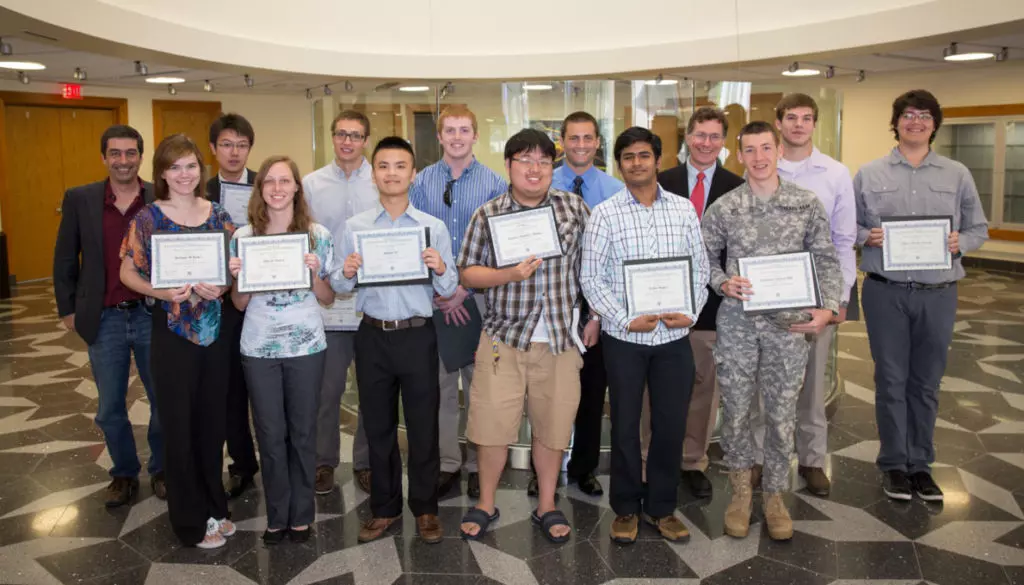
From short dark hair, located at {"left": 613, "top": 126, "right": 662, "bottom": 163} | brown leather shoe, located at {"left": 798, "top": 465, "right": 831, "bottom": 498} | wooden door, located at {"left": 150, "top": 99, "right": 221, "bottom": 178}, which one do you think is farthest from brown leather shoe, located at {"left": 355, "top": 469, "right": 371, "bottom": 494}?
wooden door, located at {"left": 150, "top": 99, "right": 221, "bottom": 178}

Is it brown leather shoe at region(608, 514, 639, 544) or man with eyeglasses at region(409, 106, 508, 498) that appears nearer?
brown leather shoe at region(608, 514, 639, 544)

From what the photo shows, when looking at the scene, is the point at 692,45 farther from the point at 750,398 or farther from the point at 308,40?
the point at 750,398

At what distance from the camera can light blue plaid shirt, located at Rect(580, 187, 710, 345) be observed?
326 cm

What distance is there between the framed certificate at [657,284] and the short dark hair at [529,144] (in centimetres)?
58

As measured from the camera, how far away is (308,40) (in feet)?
31.2

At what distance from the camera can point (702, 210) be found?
394cm

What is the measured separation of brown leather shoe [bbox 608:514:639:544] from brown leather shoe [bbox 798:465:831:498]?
1050 millimetres

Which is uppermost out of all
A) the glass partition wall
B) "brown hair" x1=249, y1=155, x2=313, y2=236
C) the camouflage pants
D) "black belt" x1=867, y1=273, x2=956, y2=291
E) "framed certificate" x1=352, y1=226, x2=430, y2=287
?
the glass partition wall

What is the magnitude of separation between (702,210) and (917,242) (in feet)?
3.26

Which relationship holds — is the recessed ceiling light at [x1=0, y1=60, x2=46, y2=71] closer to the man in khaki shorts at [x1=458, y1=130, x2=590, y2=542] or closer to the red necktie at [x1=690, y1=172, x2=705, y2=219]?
the man in khaki shorts at [x1=458, y1=130, x2=590, y2=542]

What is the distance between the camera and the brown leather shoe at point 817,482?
13.0ft

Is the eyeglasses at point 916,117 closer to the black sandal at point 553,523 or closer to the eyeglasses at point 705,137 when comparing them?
the eyeglasses at point 705,137

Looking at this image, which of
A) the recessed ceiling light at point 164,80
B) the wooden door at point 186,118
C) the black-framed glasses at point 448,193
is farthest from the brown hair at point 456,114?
the wooden door at point 186,118

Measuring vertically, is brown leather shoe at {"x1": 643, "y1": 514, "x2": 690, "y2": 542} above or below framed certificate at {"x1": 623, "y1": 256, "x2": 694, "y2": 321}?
below
